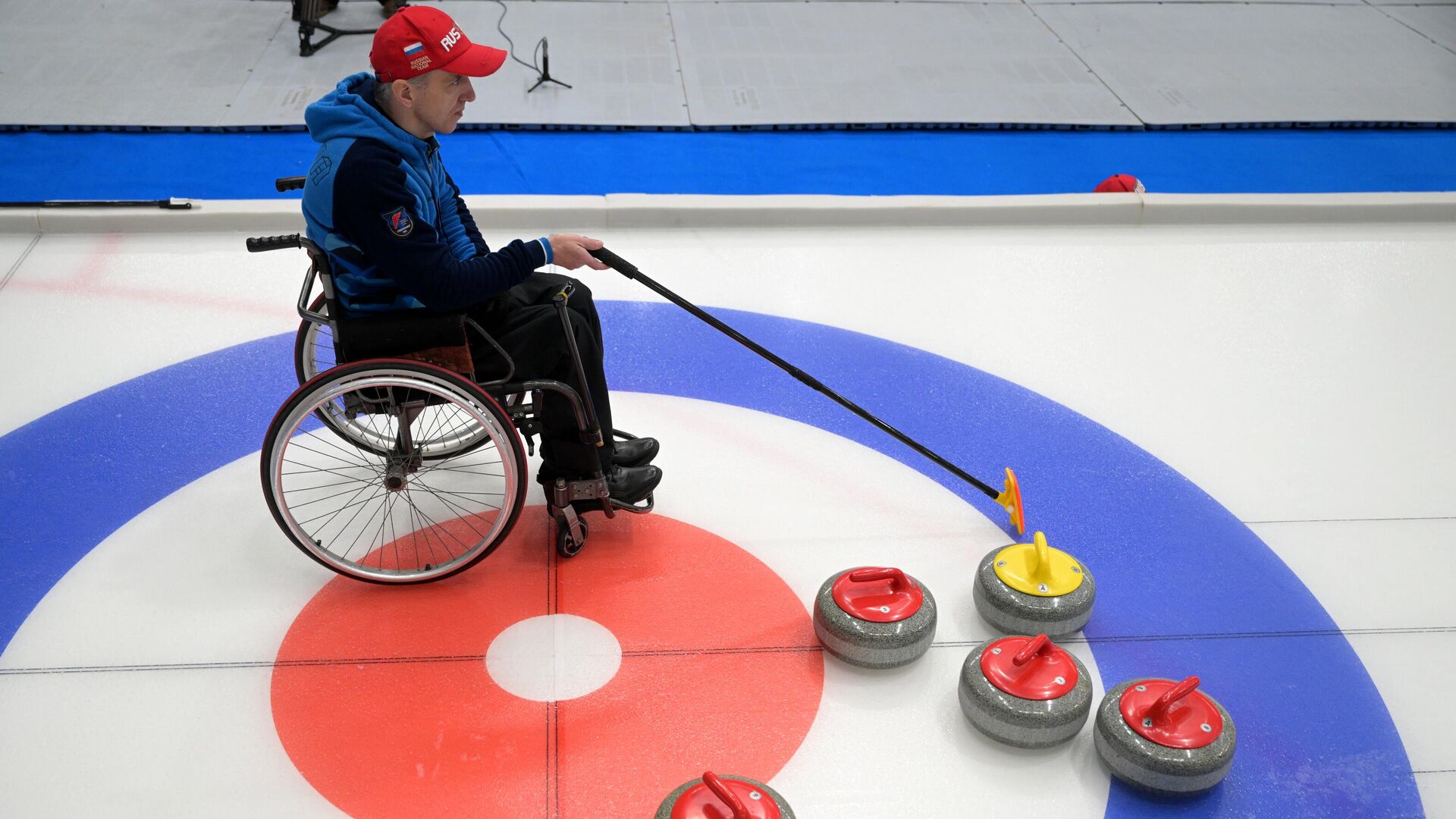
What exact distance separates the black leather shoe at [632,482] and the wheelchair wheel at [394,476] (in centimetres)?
26

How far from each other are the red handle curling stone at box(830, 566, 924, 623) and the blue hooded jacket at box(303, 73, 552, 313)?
987 mm

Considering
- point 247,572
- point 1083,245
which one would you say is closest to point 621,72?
point 1083,245

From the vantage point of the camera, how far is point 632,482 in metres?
2.90

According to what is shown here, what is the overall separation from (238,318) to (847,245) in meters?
2.20

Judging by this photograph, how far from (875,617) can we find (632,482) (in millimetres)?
711

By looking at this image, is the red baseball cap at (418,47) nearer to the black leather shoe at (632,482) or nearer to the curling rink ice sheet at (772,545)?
the black leather shoe at (632,482)

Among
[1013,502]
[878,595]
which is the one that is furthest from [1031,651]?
[1013,502]

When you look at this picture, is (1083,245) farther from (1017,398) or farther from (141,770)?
(141,770)

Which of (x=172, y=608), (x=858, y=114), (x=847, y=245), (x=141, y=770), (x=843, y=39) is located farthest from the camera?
(x=843, y=39)

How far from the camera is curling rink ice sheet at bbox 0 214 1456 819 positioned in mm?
2402

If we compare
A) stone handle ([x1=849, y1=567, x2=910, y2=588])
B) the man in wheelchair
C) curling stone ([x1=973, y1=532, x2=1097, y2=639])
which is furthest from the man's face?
curling stone ([x1=973, y1=532, x2=1097, y2=639])

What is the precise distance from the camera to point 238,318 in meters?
3.90

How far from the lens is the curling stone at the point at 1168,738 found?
7.48ft

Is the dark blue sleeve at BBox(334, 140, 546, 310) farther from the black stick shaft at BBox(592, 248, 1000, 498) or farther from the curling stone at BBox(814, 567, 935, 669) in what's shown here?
the curling stone at BBox(814, 567, 935, 669)
